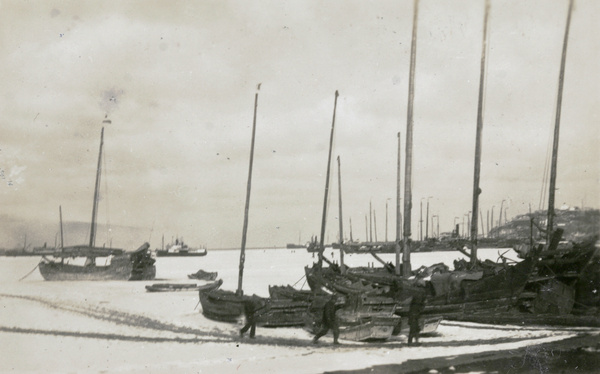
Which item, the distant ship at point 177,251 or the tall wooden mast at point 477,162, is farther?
the distant ship at point 177,251

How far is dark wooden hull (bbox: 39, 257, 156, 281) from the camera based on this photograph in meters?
46.5

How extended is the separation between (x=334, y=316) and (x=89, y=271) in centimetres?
3755

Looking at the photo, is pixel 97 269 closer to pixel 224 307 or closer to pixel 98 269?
pixel 98 269

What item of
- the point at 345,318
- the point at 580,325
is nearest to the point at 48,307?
the point at 345,318

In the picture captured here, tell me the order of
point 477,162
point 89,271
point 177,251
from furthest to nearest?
point 177,251 → point 89,271 → point 477,162

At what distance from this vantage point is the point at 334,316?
15.3 m

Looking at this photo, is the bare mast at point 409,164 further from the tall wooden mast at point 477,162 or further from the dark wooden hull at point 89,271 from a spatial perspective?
the dark wooden hull at point 89,271

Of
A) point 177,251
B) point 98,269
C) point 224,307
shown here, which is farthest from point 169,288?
point 177,251

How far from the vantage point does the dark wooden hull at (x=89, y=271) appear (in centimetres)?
4653

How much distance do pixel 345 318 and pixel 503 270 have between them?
17.8 feet

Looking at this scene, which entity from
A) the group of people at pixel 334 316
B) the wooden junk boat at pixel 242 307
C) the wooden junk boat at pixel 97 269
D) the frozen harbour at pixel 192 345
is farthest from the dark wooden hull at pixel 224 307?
the wooden junk boat at pixel 97 269

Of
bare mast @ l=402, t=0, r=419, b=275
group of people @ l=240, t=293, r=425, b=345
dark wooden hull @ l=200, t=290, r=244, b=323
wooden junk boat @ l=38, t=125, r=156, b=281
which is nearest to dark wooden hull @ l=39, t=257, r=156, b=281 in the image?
wooden junk boat @ l=38, t=125, r=156, b=281

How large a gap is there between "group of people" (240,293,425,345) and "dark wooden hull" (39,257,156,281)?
33.9 metres

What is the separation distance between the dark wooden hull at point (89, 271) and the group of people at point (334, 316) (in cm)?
3394
